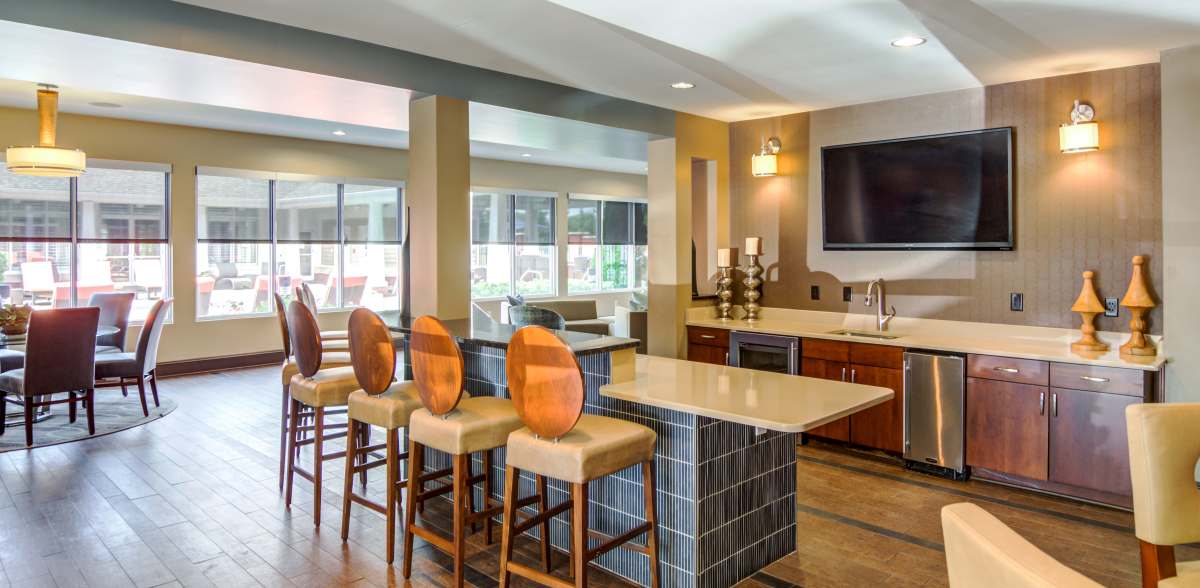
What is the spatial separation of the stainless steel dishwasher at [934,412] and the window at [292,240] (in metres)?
6.48

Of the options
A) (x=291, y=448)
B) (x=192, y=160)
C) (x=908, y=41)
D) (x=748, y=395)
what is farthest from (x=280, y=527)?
(x=192, y=160)

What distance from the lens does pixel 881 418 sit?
15.0 feet

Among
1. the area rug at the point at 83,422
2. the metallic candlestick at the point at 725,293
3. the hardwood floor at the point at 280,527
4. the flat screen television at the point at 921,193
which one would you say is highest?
the flat screen television at the point at 921,193

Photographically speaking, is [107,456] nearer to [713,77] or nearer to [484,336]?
[484,336]

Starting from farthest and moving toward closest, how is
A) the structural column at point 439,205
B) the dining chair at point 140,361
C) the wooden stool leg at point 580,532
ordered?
the dining chair at point 140,361 → the structural column at point 439,205 → the wooden stool leg at point 580,532

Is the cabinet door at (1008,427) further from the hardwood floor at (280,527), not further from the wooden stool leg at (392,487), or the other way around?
the wooden stool leg at (392,487)

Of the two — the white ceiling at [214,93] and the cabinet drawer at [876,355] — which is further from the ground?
the white ceiling at [214,93]

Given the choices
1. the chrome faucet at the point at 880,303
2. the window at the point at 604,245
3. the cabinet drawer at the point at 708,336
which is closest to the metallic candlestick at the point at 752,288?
the cabinet drawer at the point at 708,336

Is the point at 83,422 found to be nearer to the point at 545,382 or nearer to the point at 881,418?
the point at 545,382

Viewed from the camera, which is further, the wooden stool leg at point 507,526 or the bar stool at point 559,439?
the wooden stool leg at point 507,526

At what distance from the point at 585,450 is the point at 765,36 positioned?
2.31 m

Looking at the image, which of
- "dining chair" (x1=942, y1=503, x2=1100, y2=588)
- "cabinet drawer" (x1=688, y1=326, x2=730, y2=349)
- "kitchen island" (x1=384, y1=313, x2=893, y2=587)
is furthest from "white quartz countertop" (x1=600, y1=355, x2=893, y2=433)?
"cabinet drawer" (x1=688, y1=326, x2=730, y2=349)

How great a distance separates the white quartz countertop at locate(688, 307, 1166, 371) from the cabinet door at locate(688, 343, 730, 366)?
18 centimetres

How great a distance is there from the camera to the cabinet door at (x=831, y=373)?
4.71 m
